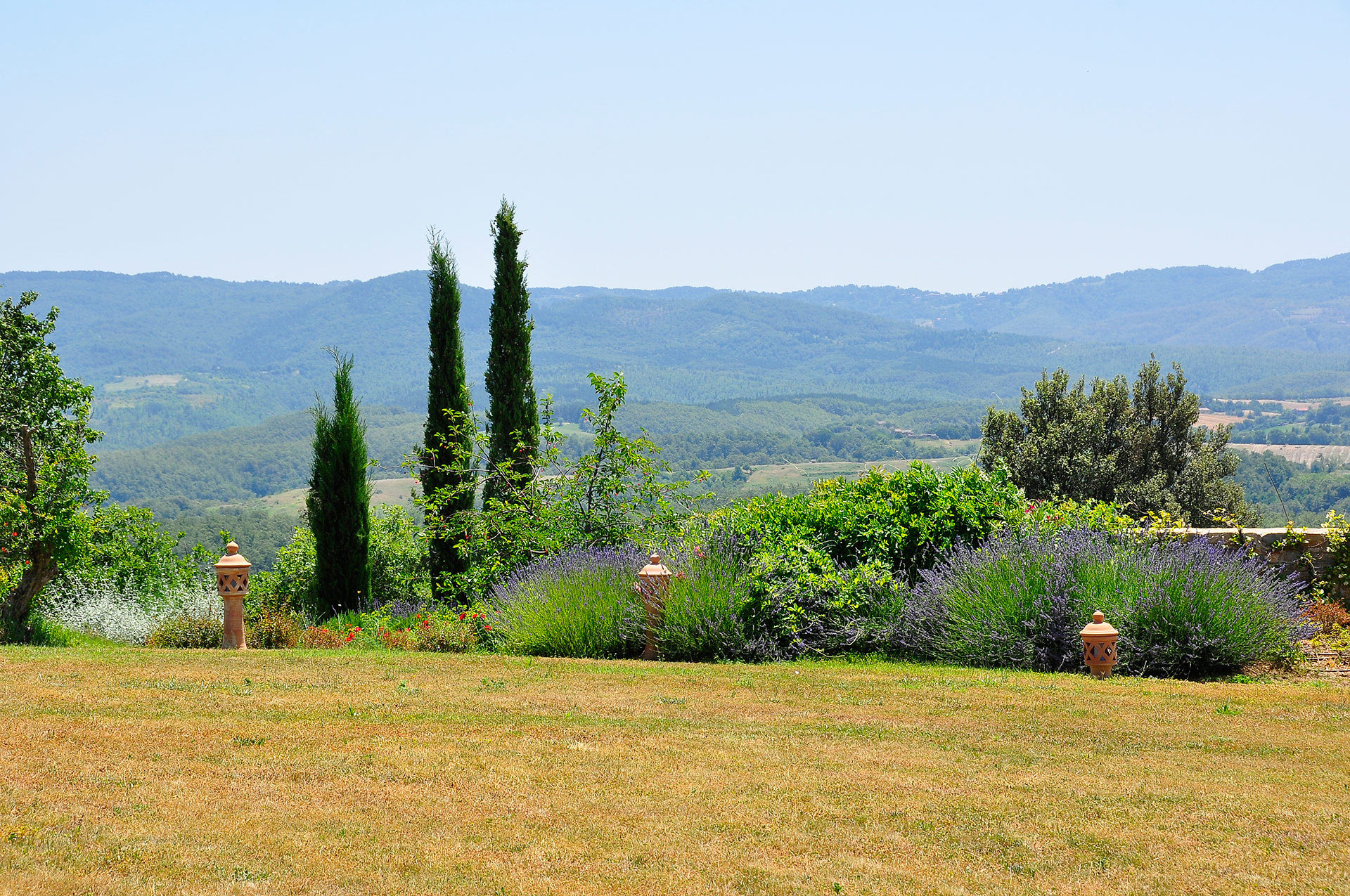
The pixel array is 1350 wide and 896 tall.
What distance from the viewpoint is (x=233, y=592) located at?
872 centimetres

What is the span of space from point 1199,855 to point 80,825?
3900 millimetres

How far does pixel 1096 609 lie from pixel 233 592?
6697 mm

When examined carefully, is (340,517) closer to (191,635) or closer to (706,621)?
(191,635)

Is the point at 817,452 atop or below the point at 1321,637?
below

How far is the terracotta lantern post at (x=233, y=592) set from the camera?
28.4 ft

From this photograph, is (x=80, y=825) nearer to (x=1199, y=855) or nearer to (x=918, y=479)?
(x=1199, y=855)

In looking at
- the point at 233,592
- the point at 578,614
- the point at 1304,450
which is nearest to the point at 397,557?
the point at 233,592

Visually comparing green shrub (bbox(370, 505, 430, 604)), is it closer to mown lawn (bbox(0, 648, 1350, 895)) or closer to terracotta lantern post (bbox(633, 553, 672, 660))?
terracotta lantern post (bbox(633, 553, 672, 660))

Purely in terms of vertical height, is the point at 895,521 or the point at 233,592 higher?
the point at 895,521

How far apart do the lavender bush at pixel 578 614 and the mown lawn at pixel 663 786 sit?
5.80 feet

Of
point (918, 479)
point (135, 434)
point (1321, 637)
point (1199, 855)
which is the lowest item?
point (135, 434)

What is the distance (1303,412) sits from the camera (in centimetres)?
15150

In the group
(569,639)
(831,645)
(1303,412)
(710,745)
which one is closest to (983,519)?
(831,645)

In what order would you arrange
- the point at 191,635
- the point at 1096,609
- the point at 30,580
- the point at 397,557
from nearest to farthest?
1. the point at 1096,609
2. the point at 191,635
3. the point at 30,580
4. the point at 397,557
